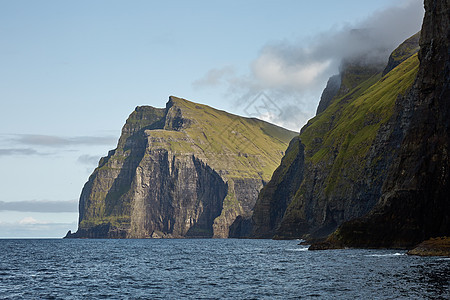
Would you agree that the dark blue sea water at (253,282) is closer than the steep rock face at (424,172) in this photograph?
Yes

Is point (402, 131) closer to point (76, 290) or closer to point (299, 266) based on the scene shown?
point (299, 266)

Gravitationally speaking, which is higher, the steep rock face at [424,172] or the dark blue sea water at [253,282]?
the steep rock face at [424,172]

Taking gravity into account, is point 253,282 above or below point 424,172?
below

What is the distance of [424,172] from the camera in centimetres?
10794

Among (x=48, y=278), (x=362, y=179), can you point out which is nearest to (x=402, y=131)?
(x=362, y=179)

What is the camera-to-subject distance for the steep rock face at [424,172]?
105 metres

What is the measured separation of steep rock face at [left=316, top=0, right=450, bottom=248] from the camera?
10519 cm

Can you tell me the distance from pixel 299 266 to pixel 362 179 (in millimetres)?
103610

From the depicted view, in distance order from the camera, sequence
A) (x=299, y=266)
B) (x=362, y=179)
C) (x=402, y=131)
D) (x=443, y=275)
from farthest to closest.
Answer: (x=362, y=179) < (x=402, y=131) < (x=299, y=266) < (x=443, y=275)

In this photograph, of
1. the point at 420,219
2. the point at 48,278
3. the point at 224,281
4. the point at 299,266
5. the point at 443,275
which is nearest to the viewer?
the point at 443,275

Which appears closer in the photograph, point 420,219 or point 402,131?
point 420,219

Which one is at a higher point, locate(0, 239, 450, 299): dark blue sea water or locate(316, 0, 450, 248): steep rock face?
locate(316, 0, 450, 248): steep rock face

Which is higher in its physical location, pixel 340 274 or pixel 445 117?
pixel 445 117

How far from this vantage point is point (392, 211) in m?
111
